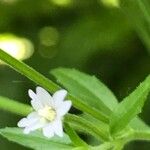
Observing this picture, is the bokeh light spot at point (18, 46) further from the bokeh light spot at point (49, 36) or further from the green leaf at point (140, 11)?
the green leaf at point (140, 11)

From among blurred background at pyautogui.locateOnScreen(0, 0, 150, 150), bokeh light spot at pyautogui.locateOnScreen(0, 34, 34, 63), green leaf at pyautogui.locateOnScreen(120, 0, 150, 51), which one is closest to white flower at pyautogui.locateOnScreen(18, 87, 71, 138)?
green leaf at pyautogui.locateOnScreen(120, 0, 150, 51)

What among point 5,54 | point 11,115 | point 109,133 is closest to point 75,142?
point 109,133

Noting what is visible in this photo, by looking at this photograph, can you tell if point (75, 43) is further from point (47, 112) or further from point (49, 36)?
point (47, 112)

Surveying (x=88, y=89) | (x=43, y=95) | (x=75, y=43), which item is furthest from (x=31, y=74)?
(x=75, y=43)

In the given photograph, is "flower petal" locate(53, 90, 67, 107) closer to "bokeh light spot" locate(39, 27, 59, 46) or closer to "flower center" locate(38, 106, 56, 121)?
"flower center" locate(38, 106, 56, 121)

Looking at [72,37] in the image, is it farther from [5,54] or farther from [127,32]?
[5,54]

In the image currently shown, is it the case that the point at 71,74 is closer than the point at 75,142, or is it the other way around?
the point at 75,142

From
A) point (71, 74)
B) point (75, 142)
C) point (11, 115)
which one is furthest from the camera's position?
point (11, 115)
